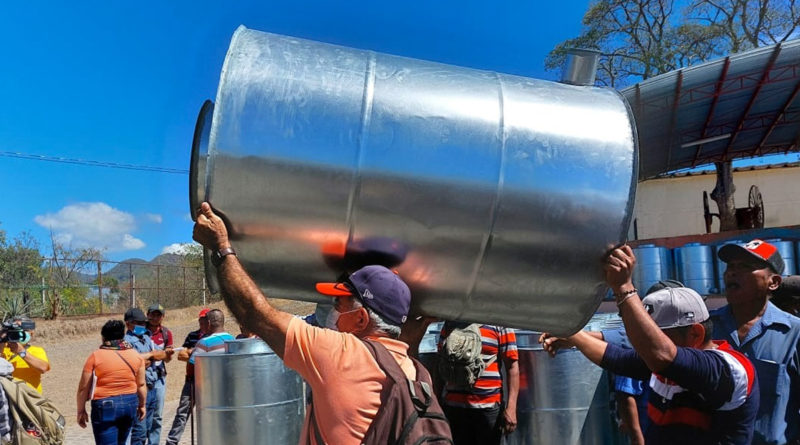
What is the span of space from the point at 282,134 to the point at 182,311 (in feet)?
87.8

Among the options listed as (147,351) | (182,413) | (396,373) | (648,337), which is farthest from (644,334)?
(182,413)

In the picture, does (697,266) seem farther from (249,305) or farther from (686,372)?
(249,305)

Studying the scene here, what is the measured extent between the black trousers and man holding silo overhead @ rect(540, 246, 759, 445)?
1564 mm

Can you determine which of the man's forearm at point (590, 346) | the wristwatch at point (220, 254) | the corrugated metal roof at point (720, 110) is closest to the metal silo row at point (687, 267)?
the corrugated metal roof at point (720, 110)

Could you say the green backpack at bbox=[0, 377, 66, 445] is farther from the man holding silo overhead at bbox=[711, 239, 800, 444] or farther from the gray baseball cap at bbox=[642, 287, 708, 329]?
the man holding silo overhead at bbox=[711, 239, 800, 444]

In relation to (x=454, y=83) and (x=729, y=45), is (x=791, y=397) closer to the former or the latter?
(x=454, y=83)

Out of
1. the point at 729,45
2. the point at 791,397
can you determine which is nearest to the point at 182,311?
the point at 729,45

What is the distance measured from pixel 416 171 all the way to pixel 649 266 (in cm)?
938

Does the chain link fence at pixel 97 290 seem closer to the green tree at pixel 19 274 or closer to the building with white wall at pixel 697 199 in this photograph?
the green tree at pixel 19 274

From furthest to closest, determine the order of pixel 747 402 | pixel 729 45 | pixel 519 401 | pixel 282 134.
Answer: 1. pixel 729 45
2. pixel 519 401
3. pixel 747 402
4. pixel 282 134

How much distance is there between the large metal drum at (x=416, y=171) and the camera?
71.1 inches

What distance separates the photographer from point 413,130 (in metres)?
1.85

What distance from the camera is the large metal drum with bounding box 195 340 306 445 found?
4262mm

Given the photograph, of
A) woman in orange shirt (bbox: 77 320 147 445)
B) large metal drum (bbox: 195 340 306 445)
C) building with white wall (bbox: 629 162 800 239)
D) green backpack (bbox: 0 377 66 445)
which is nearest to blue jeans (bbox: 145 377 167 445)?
woman in orange shirt (bbox: 77 320 147 445)
